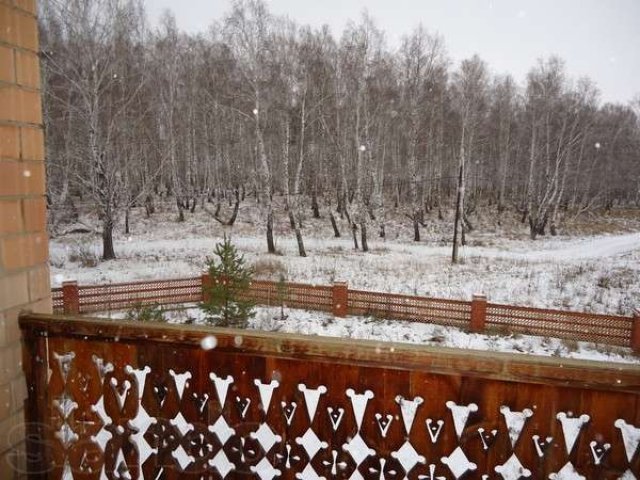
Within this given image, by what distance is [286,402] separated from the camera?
203cm

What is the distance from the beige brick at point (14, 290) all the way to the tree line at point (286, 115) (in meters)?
14.3

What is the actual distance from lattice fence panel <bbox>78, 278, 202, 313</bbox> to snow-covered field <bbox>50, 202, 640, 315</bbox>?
128 inches

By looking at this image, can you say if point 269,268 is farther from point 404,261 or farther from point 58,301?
point 58,301

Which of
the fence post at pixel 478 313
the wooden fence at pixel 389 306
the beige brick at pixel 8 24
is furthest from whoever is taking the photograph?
the fence post at pixel 478 313

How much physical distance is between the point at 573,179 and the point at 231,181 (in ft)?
81.7

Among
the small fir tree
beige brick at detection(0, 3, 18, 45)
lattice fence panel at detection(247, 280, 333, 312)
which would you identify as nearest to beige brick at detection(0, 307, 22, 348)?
beige brick at detection(0, 3, 18, 45)

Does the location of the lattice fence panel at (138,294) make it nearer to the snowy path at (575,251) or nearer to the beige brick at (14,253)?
the beige brick at (14,253)

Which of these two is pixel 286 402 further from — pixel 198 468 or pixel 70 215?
pixel 70 215

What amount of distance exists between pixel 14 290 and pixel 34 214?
1.39 feet

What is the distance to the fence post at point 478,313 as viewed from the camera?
32.1ft

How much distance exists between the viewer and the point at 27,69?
223cm

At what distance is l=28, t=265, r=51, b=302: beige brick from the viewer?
7.49 feet

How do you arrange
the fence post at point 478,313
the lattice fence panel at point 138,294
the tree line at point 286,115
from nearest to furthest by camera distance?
the fence post at point 478,313 → the lattice fence panel at point 138,294 → the tree line at point 286,115

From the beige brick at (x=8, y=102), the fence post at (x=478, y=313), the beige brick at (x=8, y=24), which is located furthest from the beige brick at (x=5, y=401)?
the fence post at (x=478, y=313)
